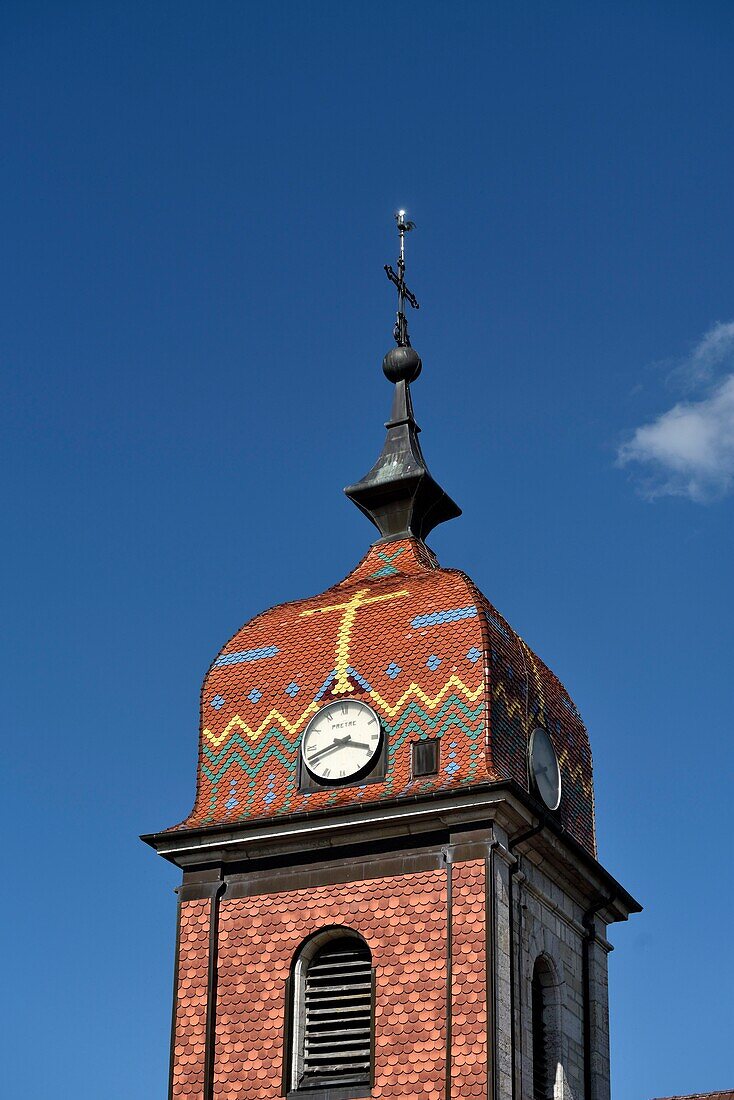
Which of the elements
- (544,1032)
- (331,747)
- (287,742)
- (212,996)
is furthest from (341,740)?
(544,1032)

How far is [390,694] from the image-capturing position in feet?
120

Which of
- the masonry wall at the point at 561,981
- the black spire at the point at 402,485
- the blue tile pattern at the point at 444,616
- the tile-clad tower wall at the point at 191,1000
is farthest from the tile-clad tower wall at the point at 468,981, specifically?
the black spire at the point at 402,485

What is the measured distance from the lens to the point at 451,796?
3466 centimetres

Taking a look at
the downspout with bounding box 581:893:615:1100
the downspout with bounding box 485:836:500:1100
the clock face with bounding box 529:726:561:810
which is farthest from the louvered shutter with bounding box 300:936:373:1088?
the downspout with bounding box 581:893:615:1100

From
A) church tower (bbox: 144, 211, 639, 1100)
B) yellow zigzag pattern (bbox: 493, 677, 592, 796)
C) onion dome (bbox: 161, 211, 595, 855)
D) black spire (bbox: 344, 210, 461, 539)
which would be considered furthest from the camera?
black spire (bbox: 344, 210, 461, 539)

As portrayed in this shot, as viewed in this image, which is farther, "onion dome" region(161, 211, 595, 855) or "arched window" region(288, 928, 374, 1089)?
"onion dome" region(161, 211, 595, 855)

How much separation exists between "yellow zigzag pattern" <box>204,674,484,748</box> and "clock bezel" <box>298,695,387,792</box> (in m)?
0.22

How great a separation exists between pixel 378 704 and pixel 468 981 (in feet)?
16.4

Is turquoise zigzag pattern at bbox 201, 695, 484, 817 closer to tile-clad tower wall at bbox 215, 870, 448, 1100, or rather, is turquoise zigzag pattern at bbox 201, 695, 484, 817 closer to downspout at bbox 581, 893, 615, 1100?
tile-clad tower wall at bbox 215, 870, 448, 1100

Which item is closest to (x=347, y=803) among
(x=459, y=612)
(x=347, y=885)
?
(x=347, y=885)

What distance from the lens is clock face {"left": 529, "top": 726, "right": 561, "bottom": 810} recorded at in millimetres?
37000

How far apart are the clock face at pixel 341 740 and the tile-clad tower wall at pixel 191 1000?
2817mm

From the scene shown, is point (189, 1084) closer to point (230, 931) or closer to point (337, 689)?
point (230, 931)

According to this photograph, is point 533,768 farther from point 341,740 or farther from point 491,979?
point 491,979
